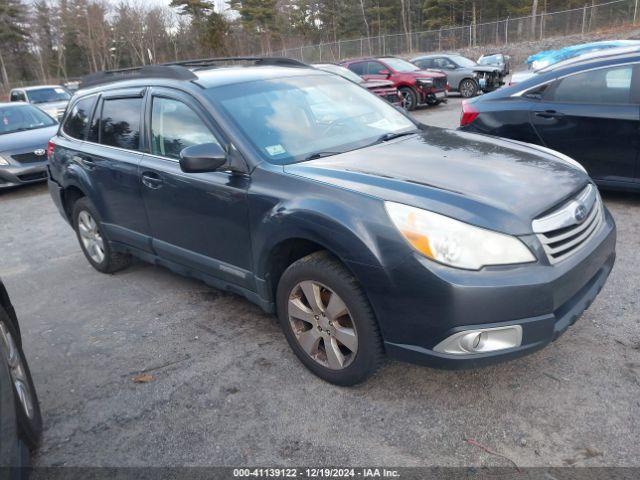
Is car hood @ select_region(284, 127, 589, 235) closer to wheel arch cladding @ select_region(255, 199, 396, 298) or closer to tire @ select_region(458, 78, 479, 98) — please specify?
wheel arch cladding @ select_region(255, 199, 396, 298)

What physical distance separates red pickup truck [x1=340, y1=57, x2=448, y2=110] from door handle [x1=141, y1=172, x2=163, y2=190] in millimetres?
12621

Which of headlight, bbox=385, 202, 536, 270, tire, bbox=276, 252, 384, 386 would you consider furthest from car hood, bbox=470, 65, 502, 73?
headlight, bbox=385, 202, 536, 270

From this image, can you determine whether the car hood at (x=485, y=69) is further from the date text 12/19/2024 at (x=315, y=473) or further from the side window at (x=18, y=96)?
the date text 12/19/2024 at (x=315, y=473)

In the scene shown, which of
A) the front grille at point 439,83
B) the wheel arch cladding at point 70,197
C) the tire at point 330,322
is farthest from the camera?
the front grille at point 439,83

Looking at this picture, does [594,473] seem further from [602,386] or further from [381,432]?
[381,432]

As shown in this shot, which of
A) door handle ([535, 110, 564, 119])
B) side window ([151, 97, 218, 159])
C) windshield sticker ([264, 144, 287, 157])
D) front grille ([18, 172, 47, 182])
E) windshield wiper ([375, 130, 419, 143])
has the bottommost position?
front grille ([18, 172, 47, 182])

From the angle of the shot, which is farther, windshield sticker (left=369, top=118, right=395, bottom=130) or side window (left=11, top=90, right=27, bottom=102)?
side window (left=11, top=90, right=27, bottom=102)

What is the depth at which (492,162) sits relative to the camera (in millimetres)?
3080

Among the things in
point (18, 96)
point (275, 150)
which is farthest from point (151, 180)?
point (18, 96)

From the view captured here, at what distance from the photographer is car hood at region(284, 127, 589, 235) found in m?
2.52

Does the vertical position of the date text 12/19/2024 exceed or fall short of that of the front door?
it falls short

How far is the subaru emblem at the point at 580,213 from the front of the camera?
2.76 meters

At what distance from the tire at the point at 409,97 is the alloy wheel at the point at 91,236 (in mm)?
12035

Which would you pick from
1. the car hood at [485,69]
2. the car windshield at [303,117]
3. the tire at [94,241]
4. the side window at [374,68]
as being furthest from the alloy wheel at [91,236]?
the car hood at [485,69]
